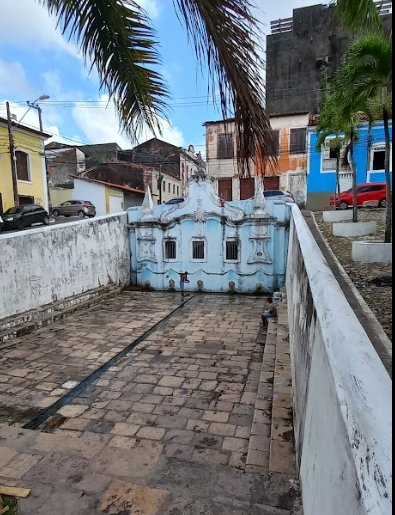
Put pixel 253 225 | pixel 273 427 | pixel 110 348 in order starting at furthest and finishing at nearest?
pixel 253 225, pixel 110 348, pixel 273 427

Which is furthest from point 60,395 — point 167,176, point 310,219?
point 167,176

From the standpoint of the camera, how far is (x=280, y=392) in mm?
4469

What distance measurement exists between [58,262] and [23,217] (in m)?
8.96

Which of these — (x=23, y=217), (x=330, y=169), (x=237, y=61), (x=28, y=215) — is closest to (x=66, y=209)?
(x=28, y=215)

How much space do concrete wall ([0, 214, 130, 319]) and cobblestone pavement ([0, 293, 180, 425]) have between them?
0.90 meters

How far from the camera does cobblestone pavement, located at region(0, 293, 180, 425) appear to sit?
4.90 m

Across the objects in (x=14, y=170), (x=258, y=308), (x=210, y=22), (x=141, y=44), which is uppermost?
(x=14, y=170)

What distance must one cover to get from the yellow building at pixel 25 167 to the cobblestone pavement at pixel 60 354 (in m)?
13.6

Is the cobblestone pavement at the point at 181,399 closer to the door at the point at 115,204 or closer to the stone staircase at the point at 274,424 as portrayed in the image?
the stone staircase at the point at 274,424

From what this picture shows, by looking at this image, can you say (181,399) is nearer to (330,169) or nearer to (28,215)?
(28,215)

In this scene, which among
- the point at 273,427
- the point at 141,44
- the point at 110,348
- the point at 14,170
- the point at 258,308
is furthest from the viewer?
the point at 14,170

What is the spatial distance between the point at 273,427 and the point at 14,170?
68.3 ft

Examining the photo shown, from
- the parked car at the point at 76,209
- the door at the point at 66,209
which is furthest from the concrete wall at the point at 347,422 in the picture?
the door at the point at 66,209

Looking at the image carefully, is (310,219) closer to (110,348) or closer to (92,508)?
(110,348)
